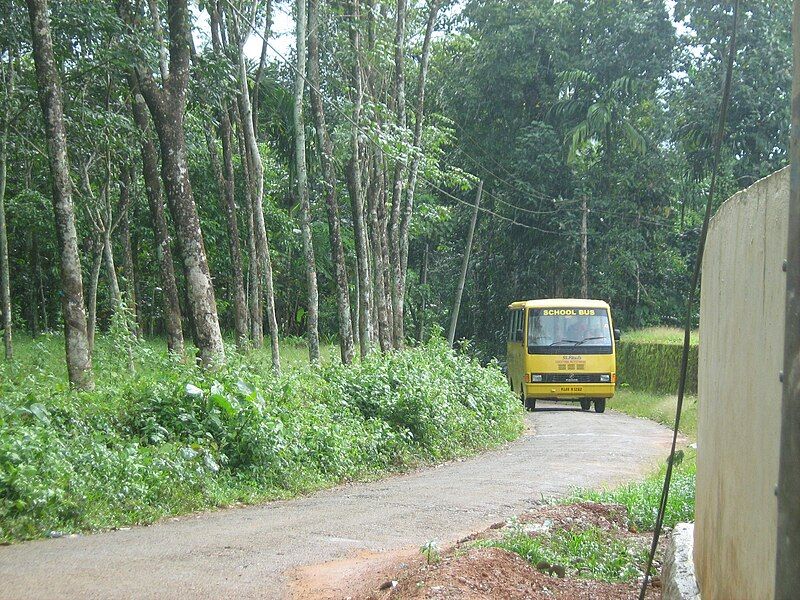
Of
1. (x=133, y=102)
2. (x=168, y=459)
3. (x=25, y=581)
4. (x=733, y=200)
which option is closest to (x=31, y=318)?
(x=133, y=102)

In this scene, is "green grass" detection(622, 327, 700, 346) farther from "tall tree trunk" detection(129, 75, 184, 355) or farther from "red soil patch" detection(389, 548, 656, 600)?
"red soil patch" detection(389, 548, 656, 600)

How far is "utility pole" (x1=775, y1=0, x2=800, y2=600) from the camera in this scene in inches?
96.0

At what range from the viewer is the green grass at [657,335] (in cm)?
3309

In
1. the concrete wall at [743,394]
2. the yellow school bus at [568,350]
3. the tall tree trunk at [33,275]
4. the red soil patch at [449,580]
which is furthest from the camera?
the tall tree trunk at [33,275]

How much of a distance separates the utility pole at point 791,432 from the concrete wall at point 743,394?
2.67 feet

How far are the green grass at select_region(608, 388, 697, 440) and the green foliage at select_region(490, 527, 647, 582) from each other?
1138 centimetres

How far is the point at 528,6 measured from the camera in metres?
41.5

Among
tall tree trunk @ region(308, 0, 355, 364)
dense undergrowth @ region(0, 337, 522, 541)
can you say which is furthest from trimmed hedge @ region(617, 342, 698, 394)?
dense undergrowth @ region(0, 337, 522, 541)

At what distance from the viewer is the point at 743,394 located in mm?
4176

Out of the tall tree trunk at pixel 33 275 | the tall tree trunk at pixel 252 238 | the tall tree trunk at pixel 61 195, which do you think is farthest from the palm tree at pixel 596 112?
the tall tree trunk at pixel 61 195

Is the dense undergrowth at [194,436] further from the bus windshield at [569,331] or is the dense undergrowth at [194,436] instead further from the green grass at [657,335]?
the green grass at [657,335]

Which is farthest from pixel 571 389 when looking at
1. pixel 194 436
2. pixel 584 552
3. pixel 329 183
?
pixel 584 552

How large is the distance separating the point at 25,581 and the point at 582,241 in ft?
115

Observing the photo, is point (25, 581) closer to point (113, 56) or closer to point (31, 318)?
point (113, 56)
